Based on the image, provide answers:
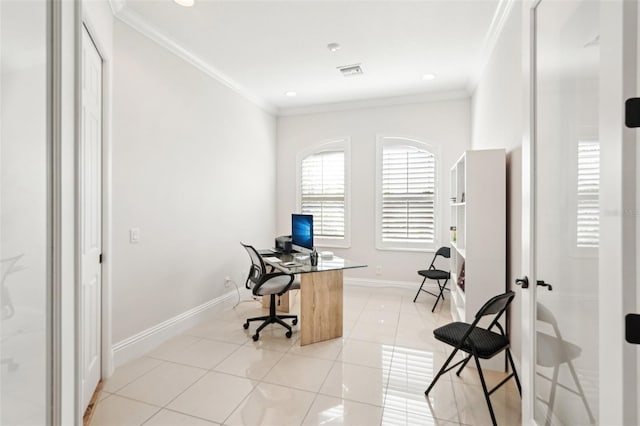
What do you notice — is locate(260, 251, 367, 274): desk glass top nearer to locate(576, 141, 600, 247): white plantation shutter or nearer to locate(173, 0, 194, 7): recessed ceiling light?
locate(576, 141, 600, 247): white plantation shutter

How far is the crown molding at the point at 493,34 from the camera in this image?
2555 millimetres

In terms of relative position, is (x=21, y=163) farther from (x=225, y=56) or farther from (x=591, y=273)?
(x=225, y=56)

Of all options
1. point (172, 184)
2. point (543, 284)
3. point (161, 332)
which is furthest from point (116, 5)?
point (543, 284)

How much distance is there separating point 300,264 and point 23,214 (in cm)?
254

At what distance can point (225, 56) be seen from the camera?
344cm

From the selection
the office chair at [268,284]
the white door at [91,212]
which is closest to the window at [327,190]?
the office chair at [268,284]

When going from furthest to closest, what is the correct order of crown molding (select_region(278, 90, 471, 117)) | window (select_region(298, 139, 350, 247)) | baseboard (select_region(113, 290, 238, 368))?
window (select_region(298, 139, 350, 247)) → crown molding (select_region(278, 90, 471, 117)) → baseboard (select_region(113, 290, 238, 368))

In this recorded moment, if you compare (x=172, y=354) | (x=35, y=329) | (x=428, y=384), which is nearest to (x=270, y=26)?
(x=35, y=329)

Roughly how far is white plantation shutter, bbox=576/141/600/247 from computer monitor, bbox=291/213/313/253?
8.15 ft

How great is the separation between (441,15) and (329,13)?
0.98 m

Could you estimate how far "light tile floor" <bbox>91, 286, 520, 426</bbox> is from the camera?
1.98m

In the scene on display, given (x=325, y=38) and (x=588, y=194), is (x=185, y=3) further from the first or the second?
(x=588, y=194)

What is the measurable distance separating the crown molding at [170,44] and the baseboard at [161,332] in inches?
105

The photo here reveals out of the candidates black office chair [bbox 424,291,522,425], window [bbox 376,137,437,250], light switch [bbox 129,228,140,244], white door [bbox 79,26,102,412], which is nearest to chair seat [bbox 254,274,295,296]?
light switch [bbox 129,228,140,244]
